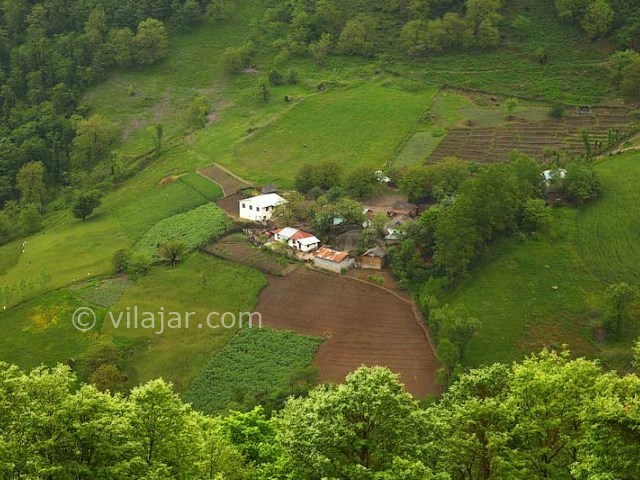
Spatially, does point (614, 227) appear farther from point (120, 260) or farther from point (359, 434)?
point (120, 260)

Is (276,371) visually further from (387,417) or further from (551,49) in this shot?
(551,49)

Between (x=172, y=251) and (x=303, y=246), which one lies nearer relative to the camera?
(x=303, y=246)

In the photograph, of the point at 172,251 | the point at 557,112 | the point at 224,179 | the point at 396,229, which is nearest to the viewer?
the point at 396,229

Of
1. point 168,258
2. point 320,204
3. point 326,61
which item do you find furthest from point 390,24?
point 168,258

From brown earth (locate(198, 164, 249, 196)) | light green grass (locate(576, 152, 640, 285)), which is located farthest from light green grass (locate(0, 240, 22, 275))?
light green grass (locate(576, 152, 640, 285))

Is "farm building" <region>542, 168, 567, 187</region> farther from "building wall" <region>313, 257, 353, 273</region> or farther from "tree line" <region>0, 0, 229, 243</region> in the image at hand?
"tree line" <region>0, 0, 229, 243</region>

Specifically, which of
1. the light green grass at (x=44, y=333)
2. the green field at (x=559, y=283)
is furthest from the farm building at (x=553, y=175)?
the light green grass at (x=44, y=333)

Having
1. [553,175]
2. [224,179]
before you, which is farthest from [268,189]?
[553,175]
